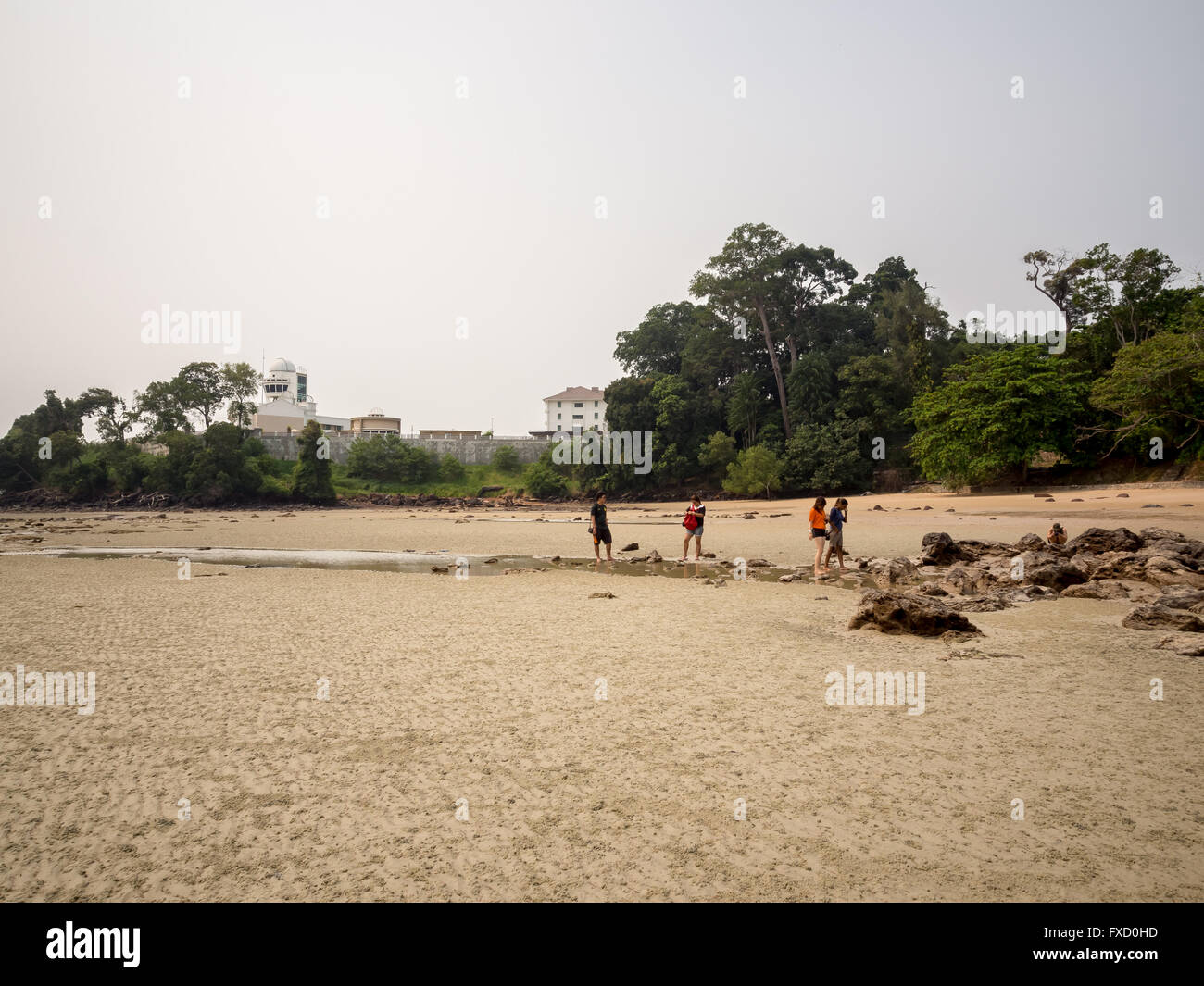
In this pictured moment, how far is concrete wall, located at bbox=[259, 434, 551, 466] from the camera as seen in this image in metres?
83.1

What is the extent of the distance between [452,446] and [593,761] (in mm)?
81823

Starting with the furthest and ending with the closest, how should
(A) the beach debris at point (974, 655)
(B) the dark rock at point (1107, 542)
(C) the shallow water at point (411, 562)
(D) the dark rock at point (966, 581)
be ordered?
(C) the shallow water at point (411, 562) < (B) the dark rock at point (1107, 542) < (D) the dark rock at point (966, 581) < (A) the beach debris at point (974, 655)

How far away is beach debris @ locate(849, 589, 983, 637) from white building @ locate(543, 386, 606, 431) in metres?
112

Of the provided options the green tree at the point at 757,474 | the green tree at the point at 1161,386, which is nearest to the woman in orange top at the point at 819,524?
the green tree at the point at 1161,386

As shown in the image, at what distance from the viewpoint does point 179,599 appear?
49.2 ft

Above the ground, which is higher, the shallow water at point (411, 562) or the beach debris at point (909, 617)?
the beach debris at point (909, 617)

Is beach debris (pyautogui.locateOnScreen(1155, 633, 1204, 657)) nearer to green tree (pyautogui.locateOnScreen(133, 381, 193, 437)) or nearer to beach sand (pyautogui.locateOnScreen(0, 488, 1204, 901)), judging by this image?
beach sand (pyautogui.locateOnScreen(0, 488, 1204, 901))

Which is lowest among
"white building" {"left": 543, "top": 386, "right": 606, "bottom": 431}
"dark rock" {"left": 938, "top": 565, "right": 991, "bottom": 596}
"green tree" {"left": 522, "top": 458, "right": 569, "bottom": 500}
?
"dark rock" {"left": 938, "top": 565, "right": 991, "bottom": 596}

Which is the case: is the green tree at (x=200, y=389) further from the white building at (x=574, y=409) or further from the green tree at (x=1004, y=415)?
the green tree at (x=1004, y=415)

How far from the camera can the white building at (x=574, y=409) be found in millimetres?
124188

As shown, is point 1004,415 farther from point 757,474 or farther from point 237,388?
point 237,388

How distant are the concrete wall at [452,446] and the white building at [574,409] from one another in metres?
38.9

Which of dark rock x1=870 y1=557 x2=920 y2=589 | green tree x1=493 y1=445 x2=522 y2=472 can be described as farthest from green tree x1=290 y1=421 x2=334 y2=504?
dark rock x1=870 y1=557 x2=920 y2=589

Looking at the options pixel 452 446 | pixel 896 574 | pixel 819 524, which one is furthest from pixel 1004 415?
pixel 452 446
